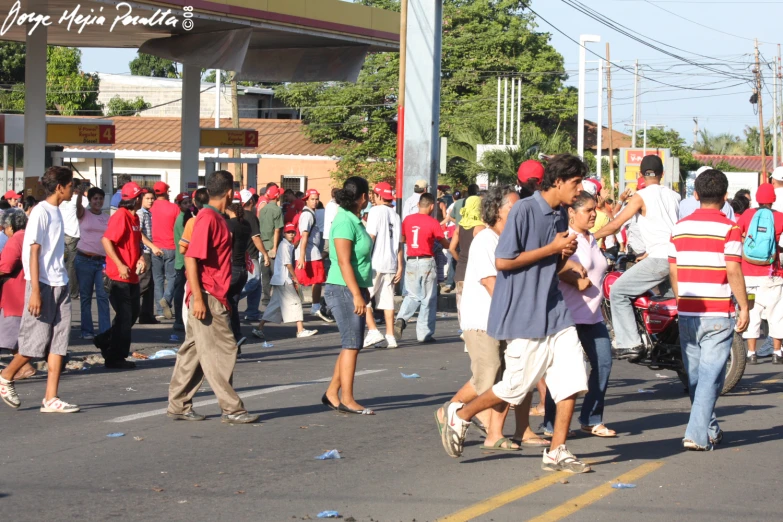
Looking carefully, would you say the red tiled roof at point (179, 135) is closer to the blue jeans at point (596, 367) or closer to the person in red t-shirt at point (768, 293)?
the person in red t-shirt at point (768, 293)

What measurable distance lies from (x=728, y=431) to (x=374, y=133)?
156ft

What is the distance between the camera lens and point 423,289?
13.8 meters

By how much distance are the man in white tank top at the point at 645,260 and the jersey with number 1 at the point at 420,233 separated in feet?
13.8

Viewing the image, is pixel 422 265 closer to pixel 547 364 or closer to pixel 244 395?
pixel 244 395

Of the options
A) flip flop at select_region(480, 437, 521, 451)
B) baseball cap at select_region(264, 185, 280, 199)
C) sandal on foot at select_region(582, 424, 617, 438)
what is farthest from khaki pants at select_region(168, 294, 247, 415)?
baseball cap at select_region(264, 185, 280, 199)

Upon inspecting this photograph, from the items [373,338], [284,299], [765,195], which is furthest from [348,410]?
[284,299]

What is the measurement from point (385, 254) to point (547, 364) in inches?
283

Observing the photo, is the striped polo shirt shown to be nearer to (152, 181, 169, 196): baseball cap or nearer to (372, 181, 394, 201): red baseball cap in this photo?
(372, 181, 394, 201): red baseball cap

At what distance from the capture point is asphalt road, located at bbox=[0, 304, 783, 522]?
5836mm

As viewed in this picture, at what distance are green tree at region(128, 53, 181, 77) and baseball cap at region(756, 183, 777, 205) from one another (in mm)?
75893

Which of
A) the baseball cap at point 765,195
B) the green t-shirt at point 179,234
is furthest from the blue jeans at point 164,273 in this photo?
the baseball cap at point 765,195

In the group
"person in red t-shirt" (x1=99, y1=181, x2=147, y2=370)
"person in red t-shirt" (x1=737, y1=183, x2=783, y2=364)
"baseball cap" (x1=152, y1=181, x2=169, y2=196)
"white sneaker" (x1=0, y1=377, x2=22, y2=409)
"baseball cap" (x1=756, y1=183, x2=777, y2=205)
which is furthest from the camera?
"baseball cap" (x1=152, y1=181, x2=169, y2=196)

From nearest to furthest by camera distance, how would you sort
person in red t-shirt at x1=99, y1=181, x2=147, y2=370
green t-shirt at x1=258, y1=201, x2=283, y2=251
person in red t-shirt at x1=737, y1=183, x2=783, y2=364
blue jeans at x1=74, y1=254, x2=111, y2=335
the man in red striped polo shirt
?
the man in red striped polo shirt → person in red t-shirt at x1=99, y1=181, x2=147, y2=370 → person in red t-shirt at x1=737, y1=183, x2=783, y2=364 → blue jeans at x1=74, y1=254, x2=111, y2=335 → green t-shirt at x1=258, y1=201, x2=283, y2=251

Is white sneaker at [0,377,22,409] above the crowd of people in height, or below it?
below
